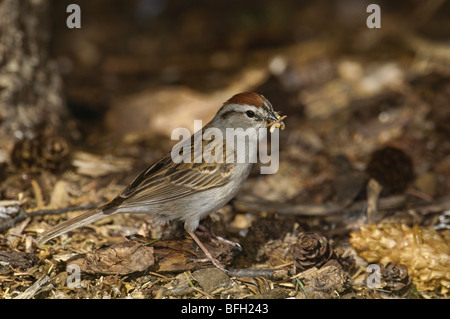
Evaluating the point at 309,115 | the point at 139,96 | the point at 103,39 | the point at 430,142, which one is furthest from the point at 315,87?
the point at 103,39

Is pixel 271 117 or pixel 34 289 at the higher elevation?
pixel 271 117

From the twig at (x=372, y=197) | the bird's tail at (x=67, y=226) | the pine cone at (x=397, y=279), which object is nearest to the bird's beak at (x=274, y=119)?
the twig at (x=372, y=197)

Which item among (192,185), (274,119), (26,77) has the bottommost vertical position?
(192,185)

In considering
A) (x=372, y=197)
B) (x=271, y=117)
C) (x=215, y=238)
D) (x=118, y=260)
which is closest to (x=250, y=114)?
(x=271, y=117)

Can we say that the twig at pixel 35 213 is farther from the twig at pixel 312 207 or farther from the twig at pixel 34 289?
the twig at pixel 312 207

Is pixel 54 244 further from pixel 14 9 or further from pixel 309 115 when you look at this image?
pixel 309 115

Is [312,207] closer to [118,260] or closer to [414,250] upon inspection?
[414,250]
